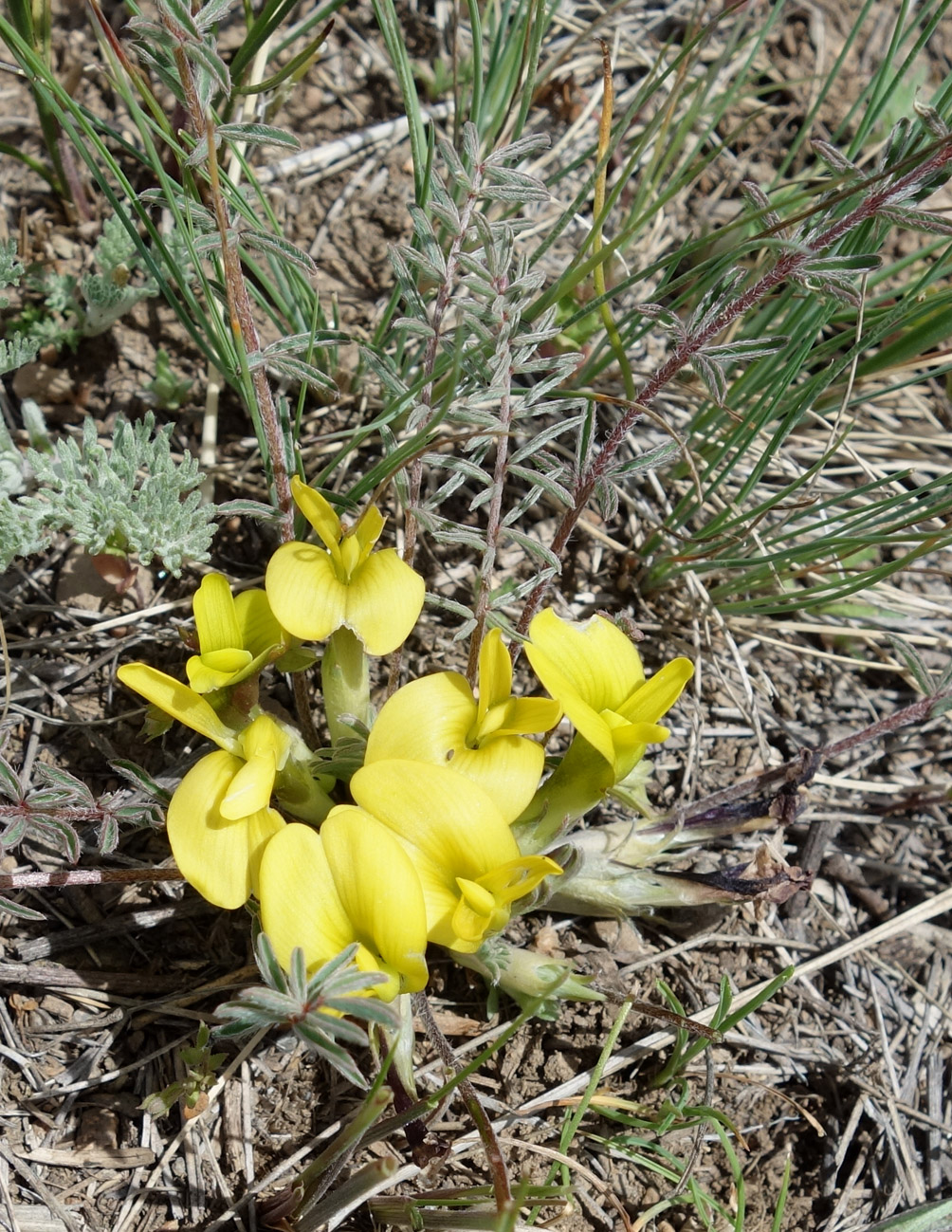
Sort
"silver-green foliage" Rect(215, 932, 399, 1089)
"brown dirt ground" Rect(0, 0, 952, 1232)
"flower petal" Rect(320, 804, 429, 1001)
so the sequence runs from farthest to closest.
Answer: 1. "brown dirt ground" Rect(0, 0, 952, 1232)
2. "flower petal" Rect(320, 804, 429, 1001)
3. "silver-green foliage" Rect(215, 932, 399, 1089)

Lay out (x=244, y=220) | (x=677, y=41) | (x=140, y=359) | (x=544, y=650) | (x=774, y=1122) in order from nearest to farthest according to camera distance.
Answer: (x=544, y=650), (x=244, y=220), (x=774, y=1122), (x=140, y=359), (x=677, y=41)

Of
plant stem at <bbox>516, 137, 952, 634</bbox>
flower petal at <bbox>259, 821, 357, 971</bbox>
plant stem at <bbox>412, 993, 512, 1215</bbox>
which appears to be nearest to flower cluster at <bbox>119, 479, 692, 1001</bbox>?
flower petal at <bbox>259, 821, 357, 971</bbox>

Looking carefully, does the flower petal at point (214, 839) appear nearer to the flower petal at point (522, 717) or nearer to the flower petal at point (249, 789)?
the flower petal at point (249, 789)

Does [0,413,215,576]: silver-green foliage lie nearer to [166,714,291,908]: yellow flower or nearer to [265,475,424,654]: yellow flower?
[265,475,424,654]: yellow flower

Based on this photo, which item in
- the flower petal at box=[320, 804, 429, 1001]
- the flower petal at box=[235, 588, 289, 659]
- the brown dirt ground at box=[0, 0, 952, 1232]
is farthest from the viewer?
the brown dirt ground at box=[0, 0, 952, 1232]

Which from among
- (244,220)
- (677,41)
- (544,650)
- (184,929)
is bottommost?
(184,929)

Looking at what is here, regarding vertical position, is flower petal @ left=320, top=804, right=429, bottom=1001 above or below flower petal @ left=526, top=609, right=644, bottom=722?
below

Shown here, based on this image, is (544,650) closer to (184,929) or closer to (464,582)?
(464,582)

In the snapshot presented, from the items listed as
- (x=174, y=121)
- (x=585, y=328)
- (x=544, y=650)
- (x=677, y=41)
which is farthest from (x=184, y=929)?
(x=677, y=41)

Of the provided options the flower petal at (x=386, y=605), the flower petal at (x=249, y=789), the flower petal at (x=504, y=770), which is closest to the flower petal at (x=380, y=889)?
the flower petal at (x=249, y=789)
